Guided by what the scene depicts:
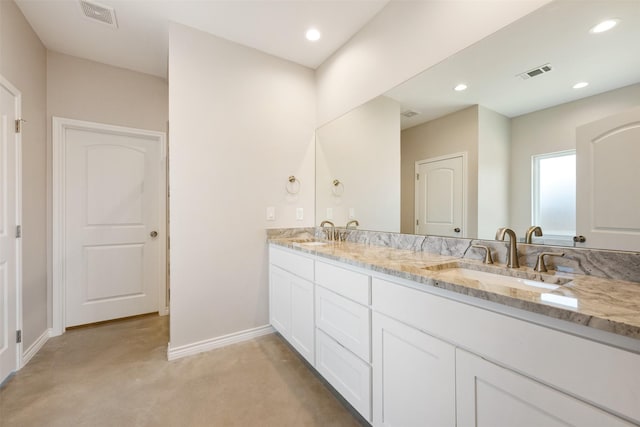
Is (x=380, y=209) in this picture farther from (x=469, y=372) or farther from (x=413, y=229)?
(x=469, y=372)

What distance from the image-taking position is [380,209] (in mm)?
2119

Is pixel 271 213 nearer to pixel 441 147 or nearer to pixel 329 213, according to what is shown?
pixel 329 213

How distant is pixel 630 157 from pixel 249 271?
240 centimetres

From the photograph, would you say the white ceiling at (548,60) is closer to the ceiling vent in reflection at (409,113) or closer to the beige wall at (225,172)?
the ceiling vent in reflection at (409,113)

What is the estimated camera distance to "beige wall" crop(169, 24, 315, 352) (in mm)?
2109

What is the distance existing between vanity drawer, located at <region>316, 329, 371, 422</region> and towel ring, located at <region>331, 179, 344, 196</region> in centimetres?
128

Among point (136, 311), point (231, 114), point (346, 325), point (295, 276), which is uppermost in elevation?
point (231, 114)

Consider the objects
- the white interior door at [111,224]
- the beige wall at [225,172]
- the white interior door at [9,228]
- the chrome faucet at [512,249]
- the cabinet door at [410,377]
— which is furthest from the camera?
the white interior door at [111,224]

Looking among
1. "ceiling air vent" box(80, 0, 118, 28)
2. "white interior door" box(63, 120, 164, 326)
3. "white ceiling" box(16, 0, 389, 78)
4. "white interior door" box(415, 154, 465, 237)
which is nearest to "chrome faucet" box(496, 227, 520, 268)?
"white interior door" box(415, 154, 465, 237)

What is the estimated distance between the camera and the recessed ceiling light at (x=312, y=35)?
7.25 ft

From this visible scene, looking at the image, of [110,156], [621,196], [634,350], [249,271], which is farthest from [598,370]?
[110,156]

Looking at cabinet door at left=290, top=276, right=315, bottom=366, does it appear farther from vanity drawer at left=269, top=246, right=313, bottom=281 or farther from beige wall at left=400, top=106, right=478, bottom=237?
beige wall at left=400, top=106, right=478, bottom=237

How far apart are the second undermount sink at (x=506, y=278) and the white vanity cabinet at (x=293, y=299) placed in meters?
0.90

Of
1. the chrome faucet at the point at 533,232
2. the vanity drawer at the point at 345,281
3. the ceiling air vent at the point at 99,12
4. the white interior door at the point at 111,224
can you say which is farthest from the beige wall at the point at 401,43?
the white interior door at the point at 111,224
